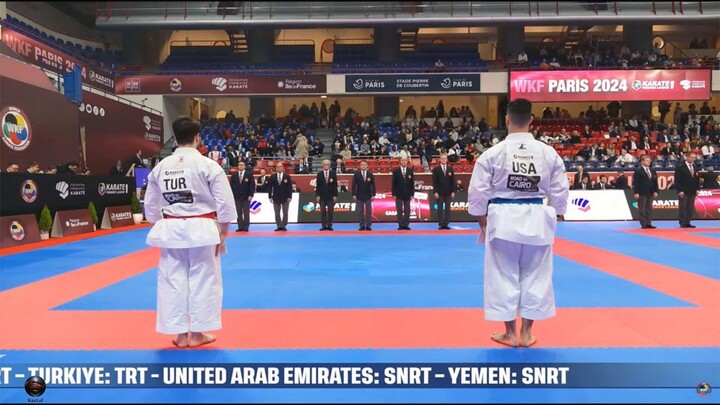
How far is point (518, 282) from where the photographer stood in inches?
149

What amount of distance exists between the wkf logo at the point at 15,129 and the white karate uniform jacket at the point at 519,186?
13.7 meters

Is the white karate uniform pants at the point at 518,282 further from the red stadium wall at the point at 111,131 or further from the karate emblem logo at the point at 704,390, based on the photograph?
the red stadium wall at the point at 111,131

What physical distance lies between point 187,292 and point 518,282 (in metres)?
2.55

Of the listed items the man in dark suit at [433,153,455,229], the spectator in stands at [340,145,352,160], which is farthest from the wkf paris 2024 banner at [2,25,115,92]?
the man in dark suit at [433,153,455,229]

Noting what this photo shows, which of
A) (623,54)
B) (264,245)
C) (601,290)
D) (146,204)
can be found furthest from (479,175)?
(623,54)

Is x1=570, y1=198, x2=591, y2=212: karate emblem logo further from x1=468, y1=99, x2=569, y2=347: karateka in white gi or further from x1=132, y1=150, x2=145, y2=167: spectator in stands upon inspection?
x1=132, y1=150, x2=145, y2=167: spectator in stands

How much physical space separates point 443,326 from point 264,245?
6538 millimetres

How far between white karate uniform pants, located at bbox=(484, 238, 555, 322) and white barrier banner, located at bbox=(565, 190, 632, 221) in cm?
1276

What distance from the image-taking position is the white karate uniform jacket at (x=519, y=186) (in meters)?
3.69

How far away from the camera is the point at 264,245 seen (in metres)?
10.3

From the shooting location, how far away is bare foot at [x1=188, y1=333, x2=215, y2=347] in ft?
12.7

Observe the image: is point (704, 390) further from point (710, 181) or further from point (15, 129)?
point (710, 181)

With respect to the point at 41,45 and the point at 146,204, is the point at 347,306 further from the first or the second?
the point at 41,45

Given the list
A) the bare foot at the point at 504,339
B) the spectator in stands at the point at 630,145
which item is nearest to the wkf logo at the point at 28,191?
the bare foot at the point at 504,339
